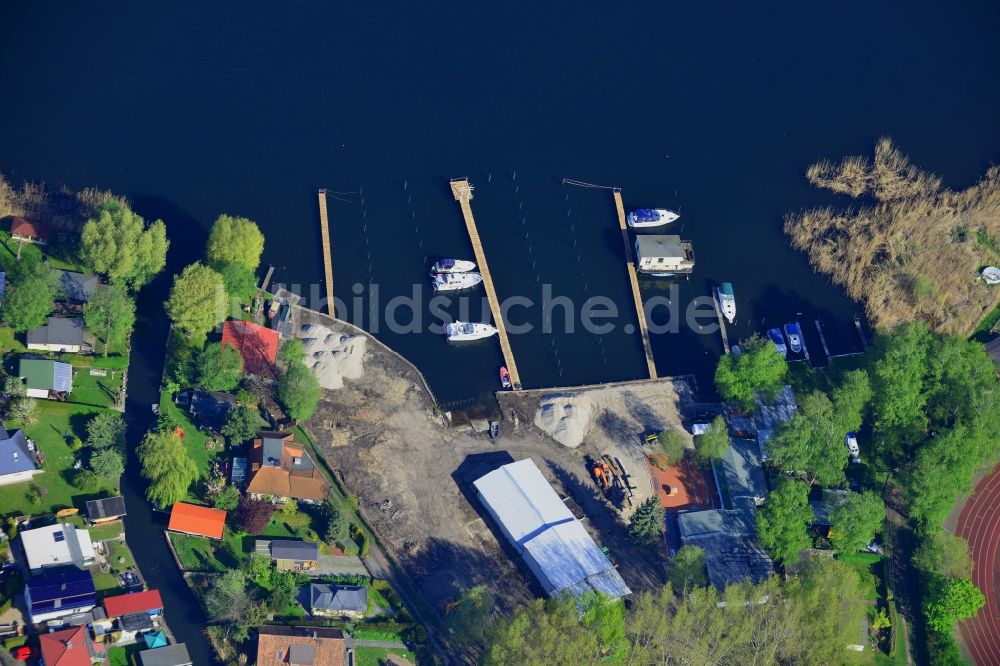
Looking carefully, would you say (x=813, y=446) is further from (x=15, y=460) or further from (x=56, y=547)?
(x=15, y=460)

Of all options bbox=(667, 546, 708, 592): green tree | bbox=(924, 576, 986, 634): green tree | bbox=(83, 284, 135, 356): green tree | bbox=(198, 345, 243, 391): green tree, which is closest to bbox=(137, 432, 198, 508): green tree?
bbox=(198, 345, 243, 391): green tree

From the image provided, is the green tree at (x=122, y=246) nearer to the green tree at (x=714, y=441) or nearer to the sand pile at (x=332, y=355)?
the sand pile at (x=332, y=355)

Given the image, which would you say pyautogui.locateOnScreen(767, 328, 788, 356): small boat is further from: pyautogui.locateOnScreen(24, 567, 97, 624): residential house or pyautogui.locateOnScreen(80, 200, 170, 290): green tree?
pyautogui.locateOnScreen(24, 567, 97, 624): residential house

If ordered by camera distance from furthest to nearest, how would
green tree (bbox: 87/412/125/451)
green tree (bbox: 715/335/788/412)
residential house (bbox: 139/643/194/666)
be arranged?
green tree (bbox: 715/335/788/412) → green tree (bbox: 87/412/125/451) → residential house (bbox: 139/643/194/666)

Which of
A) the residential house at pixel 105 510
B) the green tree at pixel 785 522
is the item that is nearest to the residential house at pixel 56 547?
Result: the residential house at pixel 105 510

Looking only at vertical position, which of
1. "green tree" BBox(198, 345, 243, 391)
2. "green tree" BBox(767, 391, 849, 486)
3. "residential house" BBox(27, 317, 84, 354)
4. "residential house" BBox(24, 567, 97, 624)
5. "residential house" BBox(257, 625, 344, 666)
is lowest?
"residential house" BBox(257, 625, 344, 666)

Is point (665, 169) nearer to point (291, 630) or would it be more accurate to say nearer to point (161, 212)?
point (161, 212)
